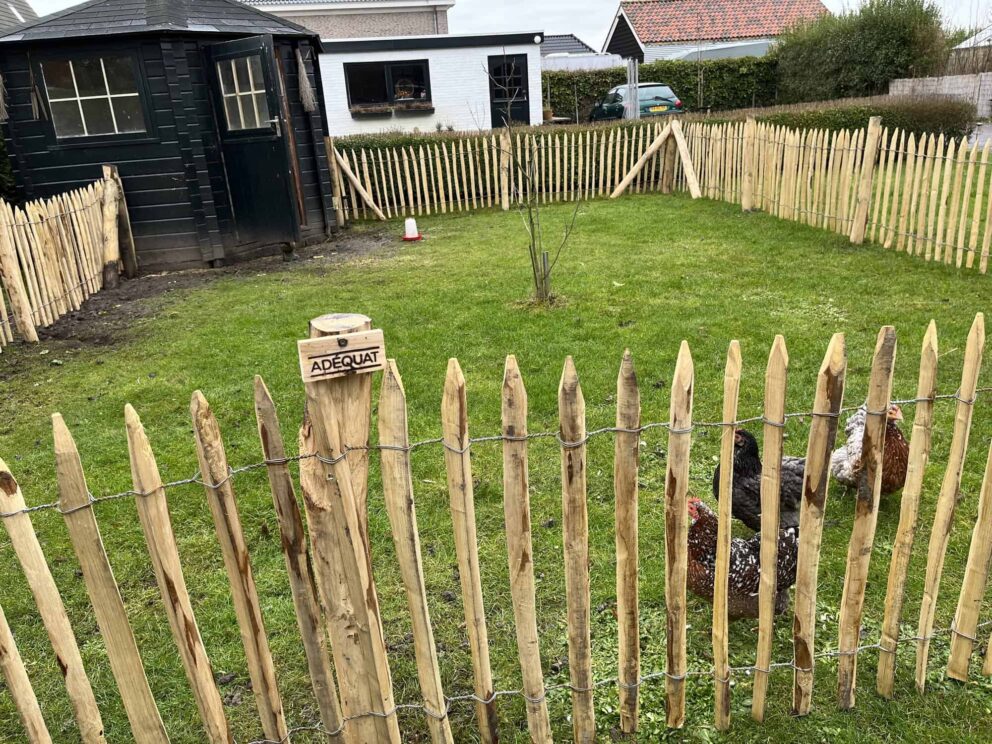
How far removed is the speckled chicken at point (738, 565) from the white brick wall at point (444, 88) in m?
21.2

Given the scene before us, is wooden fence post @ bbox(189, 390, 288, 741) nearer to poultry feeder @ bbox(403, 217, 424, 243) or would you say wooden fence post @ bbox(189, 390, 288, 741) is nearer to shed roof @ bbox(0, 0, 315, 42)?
shed roof @ bbox(0, 0, 315, 42)

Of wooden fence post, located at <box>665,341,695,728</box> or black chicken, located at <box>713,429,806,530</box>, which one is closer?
wooden fence post, located at <box>665,341,695,728</box>

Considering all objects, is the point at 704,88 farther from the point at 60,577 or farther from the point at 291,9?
the point at 60,577

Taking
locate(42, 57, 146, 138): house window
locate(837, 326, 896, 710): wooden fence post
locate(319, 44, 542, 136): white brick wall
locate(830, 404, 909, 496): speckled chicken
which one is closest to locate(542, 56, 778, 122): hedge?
locate(319, 44, 542, 136): white brick wall

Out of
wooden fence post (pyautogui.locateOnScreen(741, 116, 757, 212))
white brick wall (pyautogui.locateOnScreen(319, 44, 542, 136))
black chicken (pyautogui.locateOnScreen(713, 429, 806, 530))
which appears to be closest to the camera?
black chicken (pyautogui.locateOnScreen(713, 429, 806, 530))

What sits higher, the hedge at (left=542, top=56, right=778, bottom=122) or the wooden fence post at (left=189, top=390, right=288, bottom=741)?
the hedge at (left=542, top=56, right=778, bottom=122)

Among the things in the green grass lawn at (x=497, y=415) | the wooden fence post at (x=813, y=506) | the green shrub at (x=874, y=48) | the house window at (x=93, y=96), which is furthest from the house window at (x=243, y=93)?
the green shrub at (x=874, y=48)

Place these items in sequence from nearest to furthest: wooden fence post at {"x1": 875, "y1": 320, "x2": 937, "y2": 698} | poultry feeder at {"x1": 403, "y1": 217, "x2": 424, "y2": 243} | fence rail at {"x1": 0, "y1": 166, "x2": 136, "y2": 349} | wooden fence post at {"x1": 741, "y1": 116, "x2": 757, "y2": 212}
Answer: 1. wooden fence post at {"x1": 875, "y1": 320, "x2": 937, "y2": 698}
2. fence rail at {"x1": 0, "y1": 166, "x2": 136, "y2": 349}
3. wooden fence post at {"x1": 741, "y1": 116, "x2": 757, "y2": 212}
4. poultry feeder at {"x1": 403, "y1": 217, "x2": 424, "y2": 243}

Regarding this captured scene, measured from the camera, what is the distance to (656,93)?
2323 centimetres

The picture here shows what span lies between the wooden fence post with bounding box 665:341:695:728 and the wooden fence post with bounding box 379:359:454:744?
79 cm

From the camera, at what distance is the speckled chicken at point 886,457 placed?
12.0 ft

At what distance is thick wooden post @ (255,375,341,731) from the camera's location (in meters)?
2.04

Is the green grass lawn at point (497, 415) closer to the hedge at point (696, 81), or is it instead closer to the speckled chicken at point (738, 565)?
the speckled chicken at point (738, 565)

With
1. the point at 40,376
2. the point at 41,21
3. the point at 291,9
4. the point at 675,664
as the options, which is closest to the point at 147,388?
the point at 40,376
